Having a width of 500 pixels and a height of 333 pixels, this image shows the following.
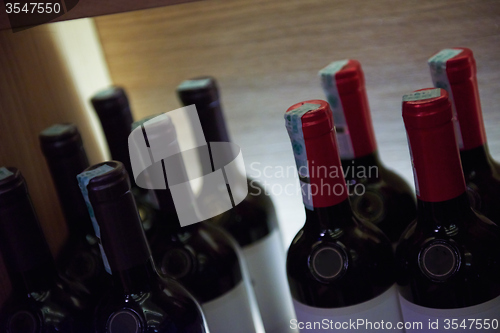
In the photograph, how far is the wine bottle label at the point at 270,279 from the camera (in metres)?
0.71

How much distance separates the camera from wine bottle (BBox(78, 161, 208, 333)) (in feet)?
1.59

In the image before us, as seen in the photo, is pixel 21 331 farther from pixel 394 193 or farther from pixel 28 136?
pixel 394 193

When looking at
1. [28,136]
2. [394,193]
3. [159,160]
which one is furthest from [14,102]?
[394,193]

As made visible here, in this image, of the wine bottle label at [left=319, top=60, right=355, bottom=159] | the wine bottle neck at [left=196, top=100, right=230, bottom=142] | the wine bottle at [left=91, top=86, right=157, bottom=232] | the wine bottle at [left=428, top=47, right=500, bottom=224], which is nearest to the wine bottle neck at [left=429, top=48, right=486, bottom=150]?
the wine bottle at [left=428, top=47, right=500, bottom=224]

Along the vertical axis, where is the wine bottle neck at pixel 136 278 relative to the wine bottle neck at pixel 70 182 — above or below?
below

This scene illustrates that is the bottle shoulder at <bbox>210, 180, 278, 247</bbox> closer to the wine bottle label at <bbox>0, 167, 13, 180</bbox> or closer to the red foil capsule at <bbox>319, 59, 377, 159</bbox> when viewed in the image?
the red foil capsule at <bbox>319, 59, 377, 159</bbox>

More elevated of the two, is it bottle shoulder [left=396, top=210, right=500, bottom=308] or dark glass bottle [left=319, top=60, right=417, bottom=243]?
dark glass bottle [left=319, top=60, right=417, bottom=243]

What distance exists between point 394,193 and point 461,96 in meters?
0.16

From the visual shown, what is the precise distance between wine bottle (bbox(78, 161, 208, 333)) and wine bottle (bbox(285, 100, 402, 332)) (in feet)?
0.40

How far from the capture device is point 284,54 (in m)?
0.80

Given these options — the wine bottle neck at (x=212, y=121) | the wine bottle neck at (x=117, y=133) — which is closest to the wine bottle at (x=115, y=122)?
the wine bottle neck at (x=117, y=133)

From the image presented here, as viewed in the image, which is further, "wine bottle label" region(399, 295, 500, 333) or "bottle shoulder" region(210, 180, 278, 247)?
"bottle shoulder" region(210, 180, 278, 247)

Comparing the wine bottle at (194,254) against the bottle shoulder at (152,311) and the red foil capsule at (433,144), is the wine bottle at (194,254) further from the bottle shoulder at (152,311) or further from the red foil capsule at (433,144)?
the red foil capsule at (433,144)

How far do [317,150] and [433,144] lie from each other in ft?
0.34
